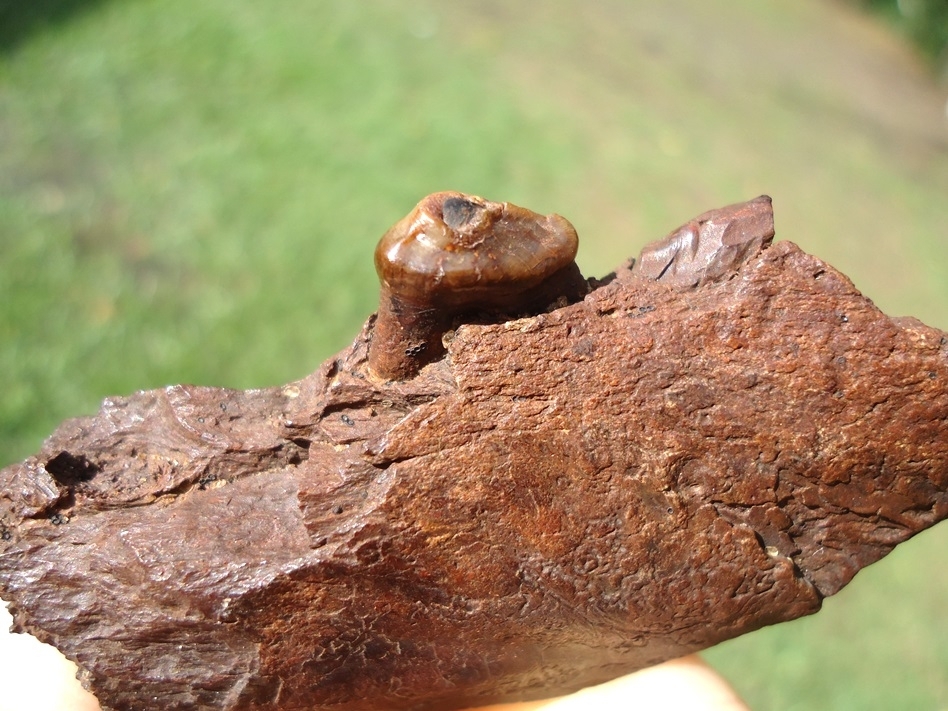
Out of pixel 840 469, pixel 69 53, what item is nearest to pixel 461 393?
pixel 840 469

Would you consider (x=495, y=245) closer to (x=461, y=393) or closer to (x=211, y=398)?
(x=461, y=393)

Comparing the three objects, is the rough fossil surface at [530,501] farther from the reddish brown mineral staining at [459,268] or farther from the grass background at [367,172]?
the grass background at [367,172]

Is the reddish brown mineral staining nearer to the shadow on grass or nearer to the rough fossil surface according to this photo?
the rough fossil surface

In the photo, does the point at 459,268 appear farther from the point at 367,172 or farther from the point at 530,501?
the point at 367,172

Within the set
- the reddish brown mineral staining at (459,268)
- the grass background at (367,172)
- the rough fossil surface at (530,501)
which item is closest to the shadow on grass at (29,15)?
the grass background at (367,172)

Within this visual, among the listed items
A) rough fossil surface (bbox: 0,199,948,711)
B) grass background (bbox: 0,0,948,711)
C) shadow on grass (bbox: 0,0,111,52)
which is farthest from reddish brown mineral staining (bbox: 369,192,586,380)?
shadow on grass (bbox: 0,0,111,52)
